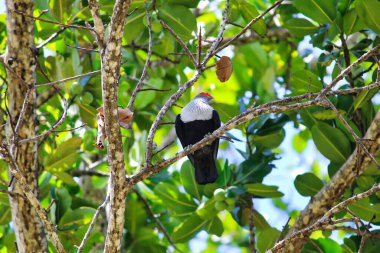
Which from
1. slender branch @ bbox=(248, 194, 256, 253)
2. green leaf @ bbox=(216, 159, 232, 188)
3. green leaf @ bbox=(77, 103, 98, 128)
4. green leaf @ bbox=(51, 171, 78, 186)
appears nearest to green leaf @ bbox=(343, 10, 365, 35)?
green leaf @ bbox=(216, 159, 232, 188)

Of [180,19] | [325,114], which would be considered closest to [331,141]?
[325,114]

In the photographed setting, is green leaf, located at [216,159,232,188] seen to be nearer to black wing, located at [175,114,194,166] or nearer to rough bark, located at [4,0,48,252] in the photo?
black wing, located at [175,114,194,166]

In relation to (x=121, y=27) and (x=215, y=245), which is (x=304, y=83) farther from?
(x=215, y=245)

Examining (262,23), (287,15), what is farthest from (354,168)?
(287,15)

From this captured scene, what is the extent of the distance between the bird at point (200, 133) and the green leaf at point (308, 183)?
A: 1.63 feet

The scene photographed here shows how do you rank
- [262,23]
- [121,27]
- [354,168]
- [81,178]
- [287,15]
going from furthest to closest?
1. [81,178]
2. [287,15]
3. [262,23]
4. [354,168]
5. [121,27]

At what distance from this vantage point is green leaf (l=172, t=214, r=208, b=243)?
14.2 ft

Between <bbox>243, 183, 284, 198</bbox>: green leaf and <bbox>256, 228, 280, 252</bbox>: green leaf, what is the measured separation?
210mm

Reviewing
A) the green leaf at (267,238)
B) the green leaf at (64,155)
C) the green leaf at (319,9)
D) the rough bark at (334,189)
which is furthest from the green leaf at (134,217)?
the green leaf at (319,9)

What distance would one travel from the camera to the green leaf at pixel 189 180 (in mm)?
4387

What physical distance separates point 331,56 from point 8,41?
6.19 ft

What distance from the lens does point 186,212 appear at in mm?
4473

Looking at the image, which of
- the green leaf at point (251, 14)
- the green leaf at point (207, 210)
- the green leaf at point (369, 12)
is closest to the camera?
the green leaf at point (369, 12)

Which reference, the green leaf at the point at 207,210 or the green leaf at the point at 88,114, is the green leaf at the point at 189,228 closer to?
the green leaf at the point at 207,210
